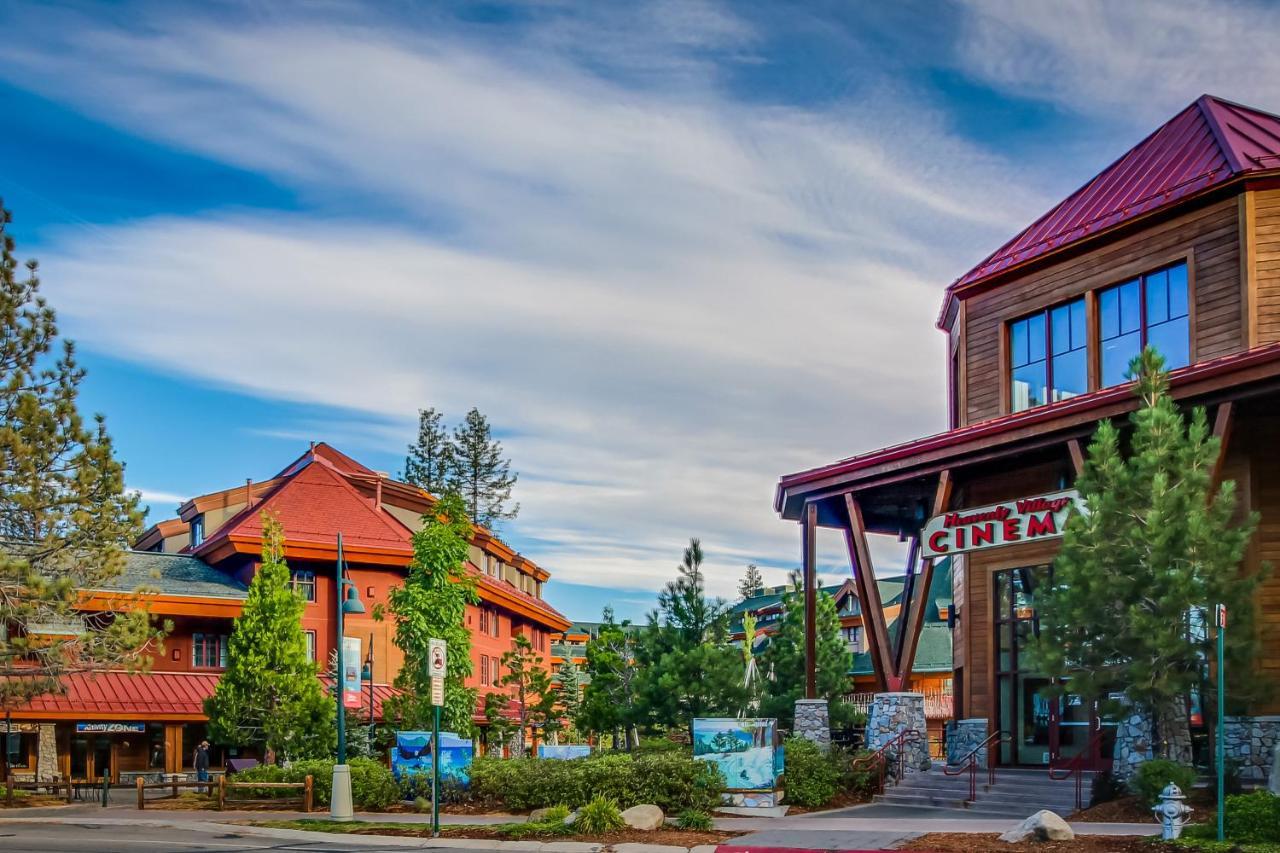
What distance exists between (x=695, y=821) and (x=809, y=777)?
4.19m

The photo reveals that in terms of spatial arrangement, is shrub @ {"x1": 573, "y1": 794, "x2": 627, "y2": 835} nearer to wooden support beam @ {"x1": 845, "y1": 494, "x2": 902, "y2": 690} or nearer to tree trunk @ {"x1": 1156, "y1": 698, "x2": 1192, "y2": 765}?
wooden support beam @ {"x1": 845, "y1": 494, "x2": 902, "y2": 690}

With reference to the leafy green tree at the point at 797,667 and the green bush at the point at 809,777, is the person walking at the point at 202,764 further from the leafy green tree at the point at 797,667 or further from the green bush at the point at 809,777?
the green bush at the point at 809,777

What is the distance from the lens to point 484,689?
184 ft

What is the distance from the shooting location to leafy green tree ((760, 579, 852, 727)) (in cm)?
4225

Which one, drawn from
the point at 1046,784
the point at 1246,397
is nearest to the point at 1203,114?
the point at 1246,397

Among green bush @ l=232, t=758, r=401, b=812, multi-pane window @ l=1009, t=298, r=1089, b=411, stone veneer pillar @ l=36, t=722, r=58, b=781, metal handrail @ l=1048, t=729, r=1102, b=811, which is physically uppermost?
multi-pane window @ l=1009, t=298, r=1089, b=411

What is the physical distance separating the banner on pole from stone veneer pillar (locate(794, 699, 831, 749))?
17.0 m

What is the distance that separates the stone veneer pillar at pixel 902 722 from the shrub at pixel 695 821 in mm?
7035

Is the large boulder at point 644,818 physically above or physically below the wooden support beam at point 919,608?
below

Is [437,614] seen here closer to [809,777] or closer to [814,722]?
[814,722]

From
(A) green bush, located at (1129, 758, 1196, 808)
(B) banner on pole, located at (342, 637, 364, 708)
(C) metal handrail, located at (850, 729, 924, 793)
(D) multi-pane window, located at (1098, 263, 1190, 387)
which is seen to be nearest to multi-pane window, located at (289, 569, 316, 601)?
(B) banner on pole, located at (342, 637, 364, 708)

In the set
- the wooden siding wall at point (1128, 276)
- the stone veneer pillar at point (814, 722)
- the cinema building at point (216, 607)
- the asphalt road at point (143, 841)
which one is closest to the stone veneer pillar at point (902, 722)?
the stone veneer pillar at point (814, 722)

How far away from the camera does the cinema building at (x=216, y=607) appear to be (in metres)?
43.2

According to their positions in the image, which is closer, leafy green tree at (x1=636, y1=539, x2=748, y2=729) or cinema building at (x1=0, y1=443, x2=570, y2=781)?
leafy green tree at (x1=636, y1=539, x2=748, y2=729)
